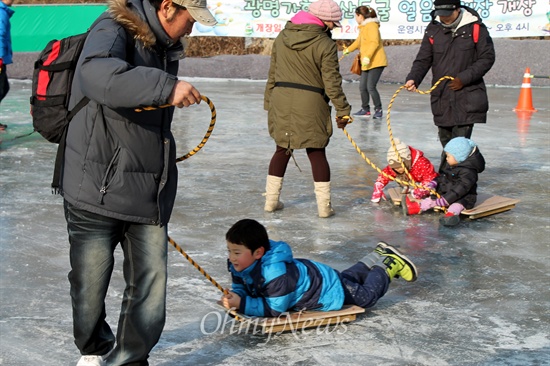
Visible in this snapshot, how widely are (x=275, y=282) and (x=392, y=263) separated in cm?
92

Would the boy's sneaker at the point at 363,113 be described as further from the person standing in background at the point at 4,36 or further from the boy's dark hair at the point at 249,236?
the boy's dark hair at the point at 249,236

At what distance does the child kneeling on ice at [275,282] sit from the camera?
Answer: 4219 mm

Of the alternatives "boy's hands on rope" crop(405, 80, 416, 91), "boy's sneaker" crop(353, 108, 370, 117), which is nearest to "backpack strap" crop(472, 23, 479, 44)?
"boy's hands on rope" crop(405, 80, 416, 91)

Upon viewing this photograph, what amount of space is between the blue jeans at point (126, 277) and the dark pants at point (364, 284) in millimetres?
1263

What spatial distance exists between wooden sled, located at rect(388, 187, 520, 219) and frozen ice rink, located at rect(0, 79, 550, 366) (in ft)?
0.20

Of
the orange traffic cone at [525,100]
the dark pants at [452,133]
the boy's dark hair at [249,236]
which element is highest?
the boy's dark hair at [249,236]

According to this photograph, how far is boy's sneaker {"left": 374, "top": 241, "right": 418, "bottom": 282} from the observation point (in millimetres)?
4848

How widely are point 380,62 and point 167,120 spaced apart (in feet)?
32.1

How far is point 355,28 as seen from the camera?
741 inches

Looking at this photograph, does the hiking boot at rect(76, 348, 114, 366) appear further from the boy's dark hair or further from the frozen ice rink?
the boy's dark hair

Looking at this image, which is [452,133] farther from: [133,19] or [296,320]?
[133,19]

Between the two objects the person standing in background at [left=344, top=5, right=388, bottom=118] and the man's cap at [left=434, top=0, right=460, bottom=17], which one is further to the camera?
the person standing in background at [left=344, top=5, right=388, bottom=118]

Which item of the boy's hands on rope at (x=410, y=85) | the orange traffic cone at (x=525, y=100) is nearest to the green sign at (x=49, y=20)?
the orange traffic cone at (x=525, y=100)

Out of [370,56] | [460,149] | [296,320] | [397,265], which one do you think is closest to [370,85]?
[370,56]
